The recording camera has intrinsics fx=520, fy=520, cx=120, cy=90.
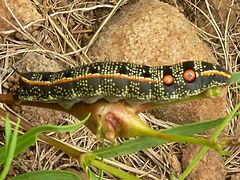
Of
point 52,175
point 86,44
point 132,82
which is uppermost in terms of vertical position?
point 132,82

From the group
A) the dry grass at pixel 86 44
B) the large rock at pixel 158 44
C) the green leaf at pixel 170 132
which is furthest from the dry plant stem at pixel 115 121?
the large rock at pixel 158 44

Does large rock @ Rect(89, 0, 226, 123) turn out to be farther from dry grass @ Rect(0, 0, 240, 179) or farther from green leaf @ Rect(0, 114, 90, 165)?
green leaf @ Rect(0, 114, 90, 165)

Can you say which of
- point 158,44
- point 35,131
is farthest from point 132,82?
point 158,44

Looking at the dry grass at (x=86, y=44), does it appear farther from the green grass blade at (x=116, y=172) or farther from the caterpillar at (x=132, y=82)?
the green grass blade at (x=116, y=172)

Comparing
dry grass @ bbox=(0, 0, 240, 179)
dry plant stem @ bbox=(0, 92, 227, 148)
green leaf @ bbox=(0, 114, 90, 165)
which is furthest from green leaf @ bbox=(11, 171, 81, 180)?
dry grass @ bbox=(0, 0, 240, 179)

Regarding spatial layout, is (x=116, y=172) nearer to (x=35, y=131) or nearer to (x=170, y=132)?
(x=35, y=131)
